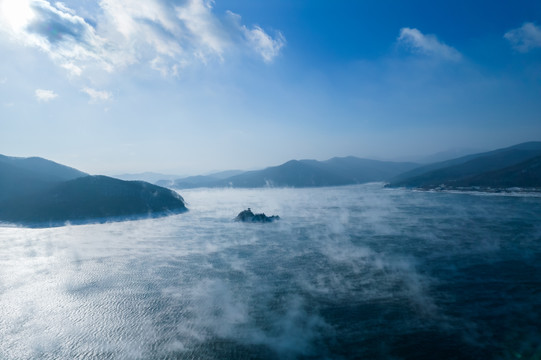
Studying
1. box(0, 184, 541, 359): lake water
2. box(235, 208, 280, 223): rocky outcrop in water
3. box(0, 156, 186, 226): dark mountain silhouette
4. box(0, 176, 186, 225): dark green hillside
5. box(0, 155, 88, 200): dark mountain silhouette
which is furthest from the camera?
box(0, 155, 88, 200): dark mountain silhouette

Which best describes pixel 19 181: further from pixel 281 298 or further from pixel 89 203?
pixel 281 298

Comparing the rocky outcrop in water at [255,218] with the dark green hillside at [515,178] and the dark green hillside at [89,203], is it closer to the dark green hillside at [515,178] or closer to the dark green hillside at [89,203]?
the dark green hillside at [89,203]

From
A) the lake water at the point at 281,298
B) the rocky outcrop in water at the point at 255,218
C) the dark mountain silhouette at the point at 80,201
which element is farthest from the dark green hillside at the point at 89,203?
the rocky outcrop in water at the point at 255,218

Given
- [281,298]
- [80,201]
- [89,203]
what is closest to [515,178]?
[281,298]

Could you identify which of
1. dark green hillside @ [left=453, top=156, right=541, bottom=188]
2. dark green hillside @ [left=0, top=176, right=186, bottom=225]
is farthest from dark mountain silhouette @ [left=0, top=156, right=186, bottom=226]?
dark green hillside @ [left=453, top=156, right=541, bottom=188]

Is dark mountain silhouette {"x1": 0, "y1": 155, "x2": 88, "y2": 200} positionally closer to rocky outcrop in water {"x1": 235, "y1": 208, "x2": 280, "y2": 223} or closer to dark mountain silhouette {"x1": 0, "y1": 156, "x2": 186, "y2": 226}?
dark mountain silhouette {"x1": 0, "y1": 156, "x2": 186, "y2": 226}

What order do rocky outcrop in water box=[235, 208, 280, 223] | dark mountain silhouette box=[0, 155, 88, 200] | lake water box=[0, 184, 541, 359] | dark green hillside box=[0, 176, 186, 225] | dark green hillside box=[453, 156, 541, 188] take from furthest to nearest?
dark green hillside box=[453, 156, 541, 188], dark mountain silhouette box=[0, 155, 88, 200], dark green hillside box=[0, 176, 186, 225], rocky outcrop in water box=[235, 208, 280, 223], lake water box=[0, 184, 541, 359]

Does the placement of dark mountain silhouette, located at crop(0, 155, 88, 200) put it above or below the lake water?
above
